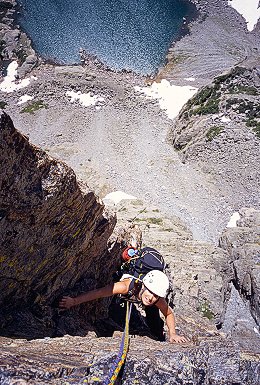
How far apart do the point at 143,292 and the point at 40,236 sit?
227cm

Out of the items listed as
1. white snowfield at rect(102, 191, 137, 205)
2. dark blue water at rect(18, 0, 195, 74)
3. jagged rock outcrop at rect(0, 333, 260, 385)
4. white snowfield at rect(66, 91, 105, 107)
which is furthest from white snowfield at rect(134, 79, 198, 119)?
jagged rock outcrop at rect(0, 333, 260, 385)

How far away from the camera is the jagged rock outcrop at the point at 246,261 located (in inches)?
596

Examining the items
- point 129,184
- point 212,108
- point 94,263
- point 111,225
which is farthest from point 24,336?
point 212,108

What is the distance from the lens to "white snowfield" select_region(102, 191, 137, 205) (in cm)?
2855

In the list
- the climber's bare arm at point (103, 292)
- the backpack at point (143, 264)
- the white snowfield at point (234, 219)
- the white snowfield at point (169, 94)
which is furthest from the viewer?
the white snowfield at point (169, 94)

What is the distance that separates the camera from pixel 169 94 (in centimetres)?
4728

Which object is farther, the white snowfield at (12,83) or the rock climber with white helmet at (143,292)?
the white snowfield at (12,83)

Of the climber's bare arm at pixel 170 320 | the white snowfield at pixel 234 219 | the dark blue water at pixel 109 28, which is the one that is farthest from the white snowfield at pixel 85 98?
the climber's bare arm at pixel 170 320

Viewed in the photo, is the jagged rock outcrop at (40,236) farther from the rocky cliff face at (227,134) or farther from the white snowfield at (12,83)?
the white snowfield at (12,83)

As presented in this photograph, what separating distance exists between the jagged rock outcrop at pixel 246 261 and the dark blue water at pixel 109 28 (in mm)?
36746

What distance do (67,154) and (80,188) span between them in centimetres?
2991

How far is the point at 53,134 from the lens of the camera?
1594 inches

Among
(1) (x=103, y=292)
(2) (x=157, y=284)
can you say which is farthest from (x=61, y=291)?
(2) (x=157, y=284)

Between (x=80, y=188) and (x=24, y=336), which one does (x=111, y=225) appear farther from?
(x=24, y=336)
